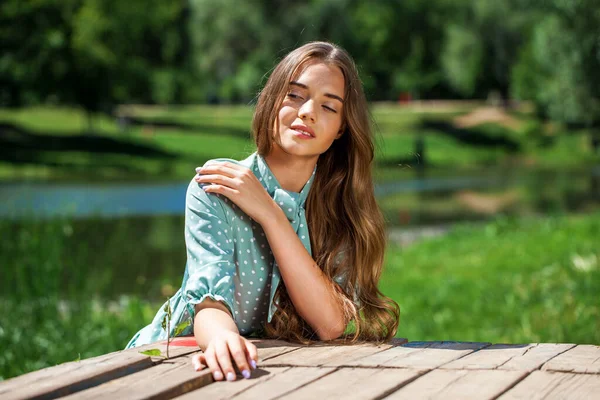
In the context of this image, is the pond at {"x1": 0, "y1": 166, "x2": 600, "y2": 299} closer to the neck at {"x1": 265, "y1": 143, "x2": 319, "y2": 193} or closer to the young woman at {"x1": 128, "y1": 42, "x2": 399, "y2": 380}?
the young woman at {"x1": 128, "y1": 42, "x2": 399, "y2": 380}

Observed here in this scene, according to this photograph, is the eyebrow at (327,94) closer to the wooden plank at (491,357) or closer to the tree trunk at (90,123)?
the wooden plank at (491,357)

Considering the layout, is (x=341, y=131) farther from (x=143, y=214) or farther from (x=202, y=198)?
(x=143, y=214)

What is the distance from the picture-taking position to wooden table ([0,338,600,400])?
1563 millimetres

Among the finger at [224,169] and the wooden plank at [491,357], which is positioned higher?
the finger at [224,169]

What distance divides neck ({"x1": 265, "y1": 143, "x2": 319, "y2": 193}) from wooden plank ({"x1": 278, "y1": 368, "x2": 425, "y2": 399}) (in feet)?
2.23

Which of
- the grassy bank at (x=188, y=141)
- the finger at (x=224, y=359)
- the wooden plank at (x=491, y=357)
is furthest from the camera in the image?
the grassy bank at (x=188, y=141)

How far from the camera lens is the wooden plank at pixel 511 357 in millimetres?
1779

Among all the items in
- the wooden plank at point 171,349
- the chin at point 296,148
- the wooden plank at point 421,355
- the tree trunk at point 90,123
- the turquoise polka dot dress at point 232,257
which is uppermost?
the tree trunk at point 90,123

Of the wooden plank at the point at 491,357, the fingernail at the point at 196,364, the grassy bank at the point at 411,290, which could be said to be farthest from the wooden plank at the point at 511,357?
the grassy bank at the point at 411,290

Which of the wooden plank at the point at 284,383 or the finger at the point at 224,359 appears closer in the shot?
the wooden plank at the point at 284,383

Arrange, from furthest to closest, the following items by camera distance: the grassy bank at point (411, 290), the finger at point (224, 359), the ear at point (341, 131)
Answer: the grassy bank at point (411, 290)
the ear at point (341, 131)
the finger at point (224, 359)

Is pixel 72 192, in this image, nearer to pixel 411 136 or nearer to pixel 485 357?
pixel 411 136

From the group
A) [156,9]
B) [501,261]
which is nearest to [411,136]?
[156,9]

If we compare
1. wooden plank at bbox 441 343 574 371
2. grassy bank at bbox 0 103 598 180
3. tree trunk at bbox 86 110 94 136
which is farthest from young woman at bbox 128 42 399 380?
tree trunk at bbox 86 110 94 136
